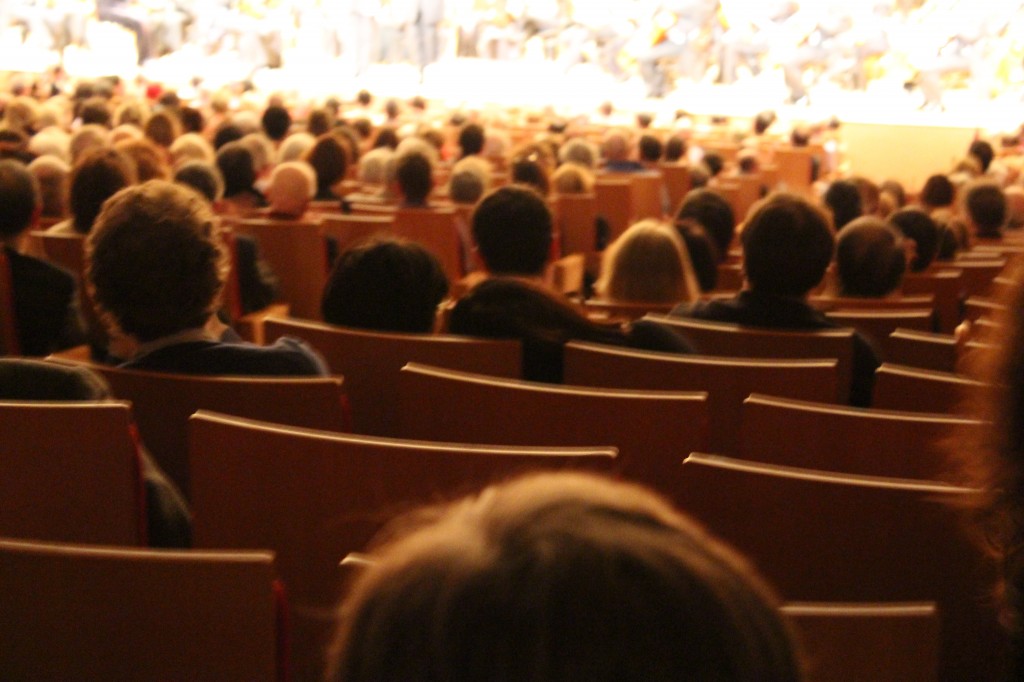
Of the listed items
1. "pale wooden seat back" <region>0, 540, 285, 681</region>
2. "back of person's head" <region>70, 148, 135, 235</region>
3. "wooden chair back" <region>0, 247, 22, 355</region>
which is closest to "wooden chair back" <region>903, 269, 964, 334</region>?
"back of person's head" <region>70, 148, 135, 235</region>

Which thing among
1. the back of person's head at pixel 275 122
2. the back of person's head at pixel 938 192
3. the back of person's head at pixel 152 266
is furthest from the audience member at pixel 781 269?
the back of person's head at pixel 275 122

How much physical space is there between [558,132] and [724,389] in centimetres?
891

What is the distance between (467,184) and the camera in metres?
5.94

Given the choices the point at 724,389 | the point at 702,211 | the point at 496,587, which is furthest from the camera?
the point at 702,211

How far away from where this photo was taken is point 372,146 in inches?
325

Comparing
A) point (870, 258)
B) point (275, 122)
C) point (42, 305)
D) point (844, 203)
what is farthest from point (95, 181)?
point (275, 122)

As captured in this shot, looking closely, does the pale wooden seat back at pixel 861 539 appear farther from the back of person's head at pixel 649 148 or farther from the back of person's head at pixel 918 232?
the back of person's head at pixel 649 148

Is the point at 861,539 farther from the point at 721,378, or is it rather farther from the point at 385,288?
the point at 385,288

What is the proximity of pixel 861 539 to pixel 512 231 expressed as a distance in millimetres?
2054

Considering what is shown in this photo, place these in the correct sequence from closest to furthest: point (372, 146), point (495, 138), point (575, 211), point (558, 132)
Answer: point (575, 211) → point (372, 146) → point (495, 138) → point (558, 132)

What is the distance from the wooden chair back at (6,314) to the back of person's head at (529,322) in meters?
1.17

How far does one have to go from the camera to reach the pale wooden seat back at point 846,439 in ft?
6.66

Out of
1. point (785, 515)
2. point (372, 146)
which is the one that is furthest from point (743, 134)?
point (785, 515)

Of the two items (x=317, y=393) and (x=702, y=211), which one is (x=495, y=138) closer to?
(x=702, y=211)
